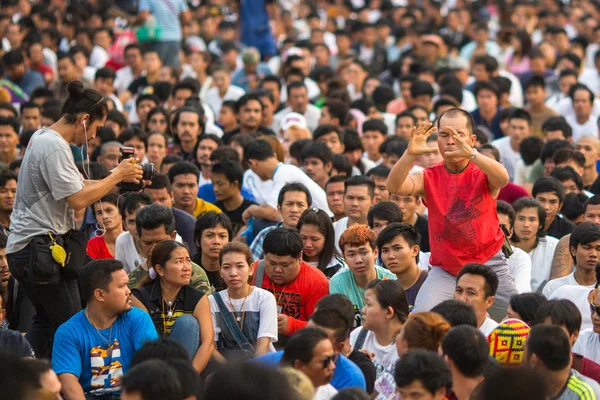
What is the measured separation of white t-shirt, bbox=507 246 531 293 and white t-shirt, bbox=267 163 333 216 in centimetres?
195

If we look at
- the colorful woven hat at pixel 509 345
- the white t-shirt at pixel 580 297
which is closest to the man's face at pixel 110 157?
the white t-shirt at pixel 580 297

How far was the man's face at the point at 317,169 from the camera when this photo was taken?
1027 centimetres

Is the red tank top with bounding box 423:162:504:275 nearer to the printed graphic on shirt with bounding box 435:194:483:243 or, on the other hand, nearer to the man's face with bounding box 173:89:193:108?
the printed graphic on shirt with bounding box 435:194:483:243

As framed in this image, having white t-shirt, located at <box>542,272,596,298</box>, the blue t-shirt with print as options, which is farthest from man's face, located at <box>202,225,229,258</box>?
white t-shirt, located at <box>542,272,596,298</box>

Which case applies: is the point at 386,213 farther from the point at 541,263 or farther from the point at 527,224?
the point at 541,263

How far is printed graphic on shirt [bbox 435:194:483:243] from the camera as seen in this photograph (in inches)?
259

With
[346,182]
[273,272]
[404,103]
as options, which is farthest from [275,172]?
[404,103]

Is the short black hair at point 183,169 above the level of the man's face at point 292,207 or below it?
above

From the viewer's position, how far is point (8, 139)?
36.7ft

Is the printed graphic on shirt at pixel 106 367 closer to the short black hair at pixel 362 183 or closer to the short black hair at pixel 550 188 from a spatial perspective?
the short black hair at pixel 362 183

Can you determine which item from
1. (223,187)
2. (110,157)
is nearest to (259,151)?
(223,187)

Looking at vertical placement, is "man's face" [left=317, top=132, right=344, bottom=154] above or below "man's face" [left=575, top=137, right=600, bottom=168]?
above

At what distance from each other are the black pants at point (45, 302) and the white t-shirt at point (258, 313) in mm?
875

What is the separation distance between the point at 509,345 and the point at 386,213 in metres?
2.26
